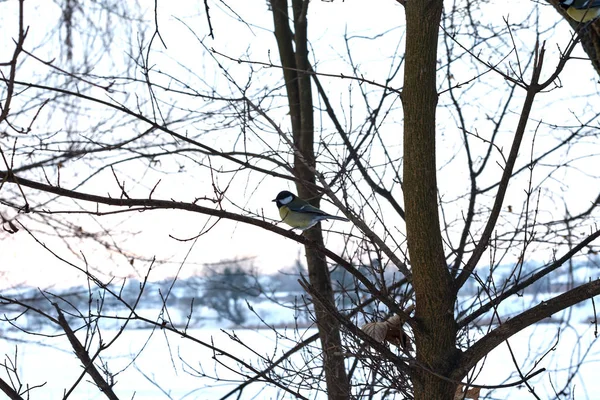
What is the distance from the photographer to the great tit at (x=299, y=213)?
3.32 m

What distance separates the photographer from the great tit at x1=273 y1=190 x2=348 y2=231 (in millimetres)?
3320

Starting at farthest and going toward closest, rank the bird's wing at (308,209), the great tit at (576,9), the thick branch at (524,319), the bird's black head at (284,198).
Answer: the bird's black head at (284,198), the bird's wing at (308,209), the great tit at (576,9), the thick branch at (524,319)

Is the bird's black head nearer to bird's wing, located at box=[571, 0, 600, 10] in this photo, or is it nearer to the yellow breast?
the yellow breast

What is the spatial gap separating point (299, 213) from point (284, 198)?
0.80ft

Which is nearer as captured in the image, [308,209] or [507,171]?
[507,171]

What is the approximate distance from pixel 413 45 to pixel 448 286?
2.20 feet

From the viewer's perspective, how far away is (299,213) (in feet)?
11.1

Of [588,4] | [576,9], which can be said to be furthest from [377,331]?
[576,9]

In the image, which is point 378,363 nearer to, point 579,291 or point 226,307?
point 579,291

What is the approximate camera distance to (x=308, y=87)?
408 cm

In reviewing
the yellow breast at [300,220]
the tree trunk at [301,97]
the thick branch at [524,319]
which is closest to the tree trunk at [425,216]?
the thick branch at [524,319]

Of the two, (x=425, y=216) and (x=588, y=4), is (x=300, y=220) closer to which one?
(x=425, y=216)

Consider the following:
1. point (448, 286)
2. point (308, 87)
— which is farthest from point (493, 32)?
point (448, 286)

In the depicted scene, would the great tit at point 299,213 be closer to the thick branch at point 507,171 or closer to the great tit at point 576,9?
the thick branch at point 507,171
